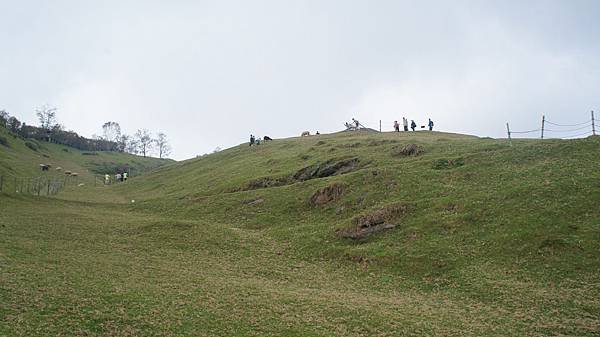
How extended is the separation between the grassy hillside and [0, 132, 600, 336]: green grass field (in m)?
51.9

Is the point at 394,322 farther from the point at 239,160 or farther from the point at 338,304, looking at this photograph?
the point at 239,160

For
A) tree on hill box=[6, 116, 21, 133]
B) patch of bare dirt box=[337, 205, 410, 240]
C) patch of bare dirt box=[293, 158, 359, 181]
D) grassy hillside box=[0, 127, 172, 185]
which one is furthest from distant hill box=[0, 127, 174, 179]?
patch of bare dirt box=[337, 205, 410, 240]

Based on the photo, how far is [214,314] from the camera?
21844mm

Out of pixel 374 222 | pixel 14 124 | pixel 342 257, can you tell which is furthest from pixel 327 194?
pixel 14 124

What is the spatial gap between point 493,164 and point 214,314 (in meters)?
35.7

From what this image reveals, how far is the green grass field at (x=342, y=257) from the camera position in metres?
21.0

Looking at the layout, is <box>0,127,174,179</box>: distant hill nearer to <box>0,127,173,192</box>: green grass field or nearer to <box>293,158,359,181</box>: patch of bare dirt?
<box>0,127,173,192</box>: green grass field

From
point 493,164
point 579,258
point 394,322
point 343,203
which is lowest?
point 394,322

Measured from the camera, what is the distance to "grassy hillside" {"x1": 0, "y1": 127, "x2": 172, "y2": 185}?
97.8 meters

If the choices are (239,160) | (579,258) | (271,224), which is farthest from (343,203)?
(239,160)

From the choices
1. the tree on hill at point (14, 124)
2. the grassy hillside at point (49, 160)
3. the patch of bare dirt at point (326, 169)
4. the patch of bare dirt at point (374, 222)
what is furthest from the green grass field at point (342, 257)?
the tree on hill at point (14, 124)

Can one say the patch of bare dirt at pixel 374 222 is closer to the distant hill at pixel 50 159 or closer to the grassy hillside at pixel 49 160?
the grassy hillside at pixel 49 160

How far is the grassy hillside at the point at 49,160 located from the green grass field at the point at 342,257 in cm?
5187

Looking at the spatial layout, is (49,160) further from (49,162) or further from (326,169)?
(326,169)
